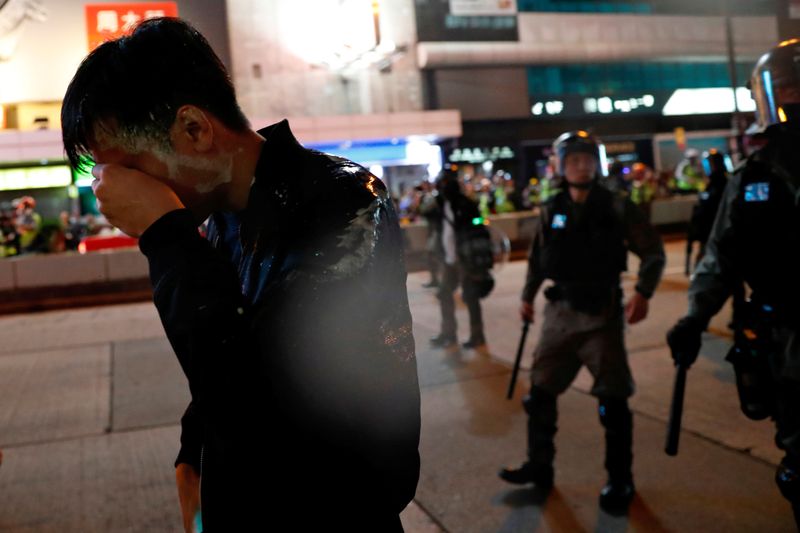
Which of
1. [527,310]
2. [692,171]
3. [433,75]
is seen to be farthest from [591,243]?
[433,75]

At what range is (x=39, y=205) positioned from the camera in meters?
27.4

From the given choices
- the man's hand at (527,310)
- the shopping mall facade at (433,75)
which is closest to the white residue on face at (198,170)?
the man's hand at (527,310)

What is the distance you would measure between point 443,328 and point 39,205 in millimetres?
23849

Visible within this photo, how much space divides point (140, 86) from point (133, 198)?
16 cm

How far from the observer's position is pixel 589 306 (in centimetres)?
390

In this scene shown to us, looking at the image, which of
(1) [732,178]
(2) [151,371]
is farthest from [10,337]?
(1) [732,178]

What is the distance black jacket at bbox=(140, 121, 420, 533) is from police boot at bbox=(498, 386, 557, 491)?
2.87 metres

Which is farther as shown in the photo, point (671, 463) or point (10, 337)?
point (10, 337)

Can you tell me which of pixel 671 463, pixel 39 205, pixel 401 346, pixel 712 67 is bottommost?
pixel 671 463

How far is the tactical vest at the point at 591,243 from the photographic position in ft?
12.9

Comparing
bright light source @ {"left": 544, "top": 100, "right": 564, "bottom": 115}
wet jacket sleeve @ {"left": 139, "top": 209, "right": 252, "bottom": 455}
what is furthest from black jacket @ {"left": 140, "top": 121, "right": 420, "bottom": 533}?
bright light source @ {"left": 544, "top": 100, "right": 564, "bottom": 115}

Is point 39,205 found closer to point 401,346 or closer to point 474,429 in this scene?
point 474,429

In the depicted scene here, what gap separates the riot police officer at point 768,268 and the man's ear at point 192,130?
214 centimetres

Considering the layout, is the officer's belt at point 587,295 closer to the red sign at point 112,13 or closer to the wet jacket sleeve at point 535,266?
the wet jacket sleeve at point 535,266
